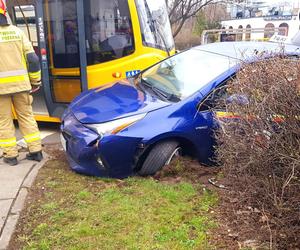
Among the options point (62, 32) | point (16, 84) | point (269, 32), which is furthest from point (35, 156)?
point (269, 32)

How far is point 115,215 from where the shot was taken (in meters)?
3.52

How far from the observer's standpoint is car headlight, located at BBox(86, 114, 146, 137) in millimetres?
4207

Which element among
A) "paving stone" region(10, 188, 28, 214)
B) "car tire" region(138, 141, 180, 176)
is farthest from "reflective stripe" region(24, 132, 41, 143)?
"car tire" region(138, 141, 180, 176)

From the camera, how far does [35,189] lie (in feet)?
13.6

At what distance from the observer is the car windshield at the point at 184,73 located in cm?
471

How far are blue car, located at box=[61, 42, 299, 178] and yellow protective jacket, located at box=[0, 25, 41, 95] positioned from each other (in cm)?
67

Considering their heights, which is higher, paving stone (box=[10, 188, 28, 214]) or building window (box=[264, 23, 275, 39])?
building window (box=[264, 23, 275, 39])

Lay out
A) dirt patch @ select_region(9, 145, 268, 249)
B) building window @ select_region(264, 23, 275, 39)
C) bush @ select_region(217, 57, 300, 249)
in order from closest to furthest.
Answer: bush @ select_region(217, 57, 300, 249) < dirt patch @ select_region(9, 145, 268, 249) < building window @ select_region(264, 23, 275, 39)

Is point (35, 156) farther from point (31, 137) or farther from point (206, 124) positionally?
point (206, 124)

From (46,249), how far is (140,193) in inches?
45.3

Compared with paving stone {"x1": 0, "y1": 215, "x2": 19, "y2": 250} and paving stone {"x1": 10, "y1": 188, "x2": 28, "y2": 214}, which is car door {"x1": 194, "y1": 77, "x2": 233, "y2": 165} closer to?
paving stone {"x1": 10, "y1": 188, "x2": 28, "y2": 214}

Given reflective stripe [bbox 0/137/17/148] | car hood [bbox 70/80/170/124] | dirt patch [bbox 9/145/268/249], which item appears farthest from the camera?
reflective stripe [bbox 0/137/17/148]

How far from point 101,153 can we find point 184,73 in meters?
1.61

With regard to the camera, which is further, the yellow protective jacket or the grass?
the yellow protective jacket
